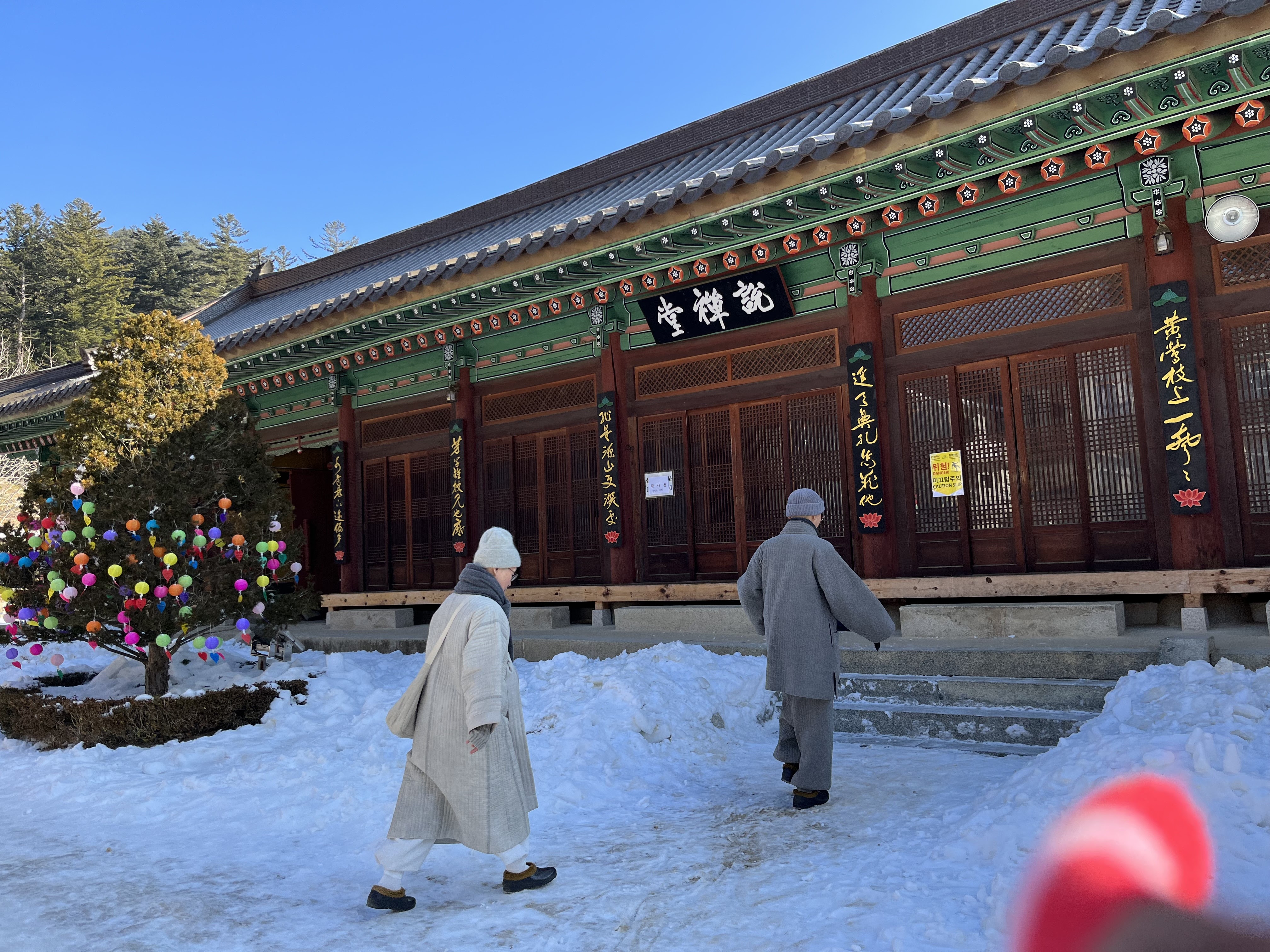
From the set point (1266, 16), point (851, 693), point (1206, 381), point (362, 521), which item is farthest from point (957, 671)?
point (362, 521)

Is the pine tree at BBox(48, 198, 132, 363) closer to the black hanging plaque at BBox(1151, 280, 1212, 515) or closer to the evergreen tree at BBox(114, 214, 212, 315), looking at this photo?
the evergreen tree at BBox(114, 214, 212, 315)

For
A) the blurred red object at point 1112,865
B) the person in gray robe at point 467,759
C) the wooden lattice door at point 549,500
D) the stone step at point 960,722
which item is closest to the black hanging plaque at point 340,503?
the wooden lattice door at point 549,500

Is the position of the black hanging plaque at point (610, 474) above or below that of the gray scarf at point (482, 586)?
above

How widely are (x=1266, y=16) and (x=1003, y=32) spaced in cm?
423

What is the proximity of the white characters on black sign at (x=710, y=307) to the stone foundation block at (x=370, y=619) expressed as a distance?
19.7 feet

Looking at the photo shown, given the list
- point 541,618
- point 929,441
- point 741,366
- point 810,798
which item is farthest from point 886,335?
point 541,618

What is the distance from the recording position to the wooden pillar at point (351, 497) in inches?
514

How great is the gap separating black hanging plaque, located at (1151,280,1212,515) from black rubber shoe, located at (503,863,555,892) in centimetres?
569

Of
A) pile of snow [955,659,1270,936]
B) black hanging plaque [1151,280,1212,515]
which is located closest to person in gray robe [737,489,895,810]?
pile of snow [955,659,1270,936]

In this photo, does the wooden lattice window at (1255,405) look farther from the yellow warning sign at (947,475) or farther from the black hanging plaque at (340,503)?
the black hanging plaque at (340,503)

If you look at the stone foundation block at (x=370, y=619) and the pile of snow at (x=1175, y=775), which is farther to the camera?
the stone foundation block at (x=370, y=619)

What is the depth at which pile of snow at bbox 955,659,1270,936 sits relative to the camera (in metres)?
3.39

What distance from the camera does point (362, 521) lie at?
515 inches

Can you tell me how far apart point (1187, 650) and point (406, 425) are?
9.92m
